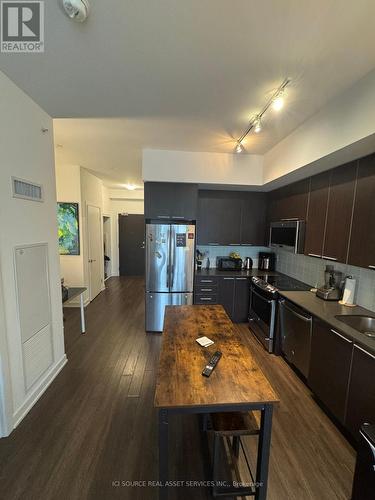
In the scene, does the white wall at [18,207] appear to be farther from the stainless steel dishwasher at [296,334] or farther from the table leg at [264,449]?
the stainless steel dishwasher at [296,334]

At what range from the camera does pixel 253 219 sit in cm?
389

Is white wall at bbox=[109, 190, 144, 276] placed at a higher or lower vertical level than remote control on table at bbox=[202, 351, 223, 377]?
higher

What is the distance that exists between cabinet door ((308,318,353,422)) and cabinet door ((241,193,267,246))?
2.00 m

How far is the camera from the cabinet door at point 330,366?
5.77 feet

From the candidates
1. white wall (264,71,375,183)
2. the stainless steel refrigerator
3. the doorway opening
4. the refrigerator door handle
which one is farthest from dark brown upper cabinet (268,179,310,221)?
the doorway opening

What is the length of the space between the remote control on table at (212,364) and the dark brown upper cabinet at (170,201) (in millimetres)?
2244

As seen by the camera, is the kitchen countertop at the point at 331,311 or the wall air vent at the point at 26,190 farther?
the wall air vent at the point at 26,190

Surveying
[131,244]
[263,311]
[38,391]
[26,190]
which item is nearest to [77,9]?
[26,190]

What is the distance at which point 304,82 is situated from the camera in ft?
5.60

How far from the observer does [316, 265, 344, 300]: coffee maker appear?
2441mm

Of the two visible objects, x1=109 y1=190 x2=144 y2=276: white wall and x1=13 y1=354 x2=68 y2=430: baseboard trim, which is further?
x1=109 y1=190 x2=144 y2=276: white wall

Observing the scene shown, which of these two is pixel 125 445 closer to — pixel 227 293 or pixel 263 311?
pixel 263 311

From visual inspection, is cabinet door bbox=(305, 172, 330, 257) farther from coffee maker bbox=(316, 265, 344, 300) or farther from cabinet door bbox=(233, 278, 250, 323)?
cabinet door bbox=(233, 278, 250, 323)

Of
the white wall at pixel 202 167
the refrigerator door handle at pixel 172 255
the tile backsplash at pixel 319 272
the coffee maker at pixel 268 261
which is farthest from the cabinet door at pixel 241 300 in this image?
the white wall at pixel 202 167
